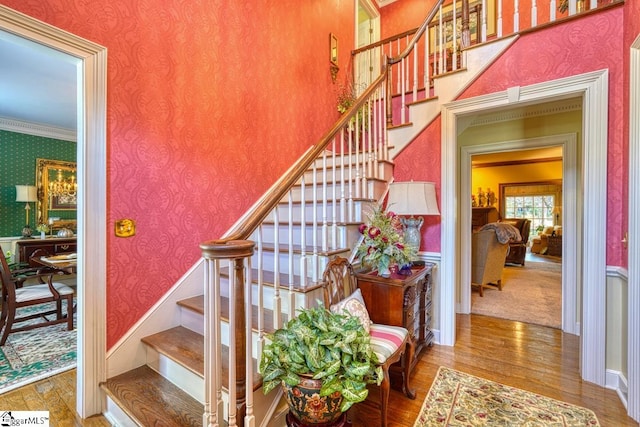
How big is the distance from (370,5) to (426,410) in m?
5.76

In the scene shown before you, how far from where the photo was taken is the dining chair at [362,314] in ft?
5.56

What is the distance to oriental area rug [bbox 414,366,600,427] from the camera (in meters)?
1.68

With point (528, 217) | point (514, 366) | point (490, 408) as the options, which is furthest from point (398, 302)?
point (528, 217)

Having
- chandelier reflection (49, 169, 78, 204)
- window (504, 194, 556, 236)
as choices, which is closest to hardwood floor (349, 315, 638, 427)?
chandelier reflection (49, 169, 78, 204)

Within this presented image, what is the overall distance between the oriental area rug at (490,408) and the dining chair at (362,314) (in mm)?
203

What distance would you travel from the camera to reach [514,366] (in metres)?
2.33

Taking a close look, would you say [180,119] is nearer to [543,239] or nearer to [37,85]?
[37,85]

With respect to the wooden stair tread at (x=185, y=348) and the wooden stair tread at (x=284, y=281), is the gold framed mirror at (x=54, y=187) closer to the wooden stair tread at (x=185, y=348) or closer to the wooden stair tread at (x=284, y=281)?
the wooden stair tread at (x=185, y=348)

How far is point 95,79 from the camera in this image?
1.75 m

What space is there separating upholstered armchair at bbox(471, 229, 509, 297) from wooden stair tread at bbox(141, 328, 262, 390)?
13.1 ft

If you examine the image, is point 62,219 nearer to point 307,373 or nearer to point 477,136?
point 307,373

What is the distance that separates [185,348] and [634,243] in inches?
114

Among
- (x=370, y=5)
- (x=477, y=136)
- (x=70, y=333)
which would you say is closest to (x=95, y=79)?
(x=70, y=333)

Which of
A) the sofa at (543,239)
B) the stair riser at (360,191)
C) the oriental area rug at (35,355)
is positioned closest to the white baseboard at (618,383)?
the stair riser at (360,191)
